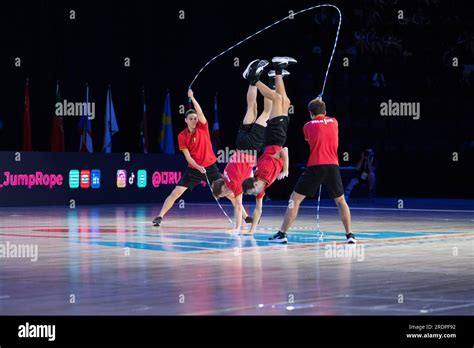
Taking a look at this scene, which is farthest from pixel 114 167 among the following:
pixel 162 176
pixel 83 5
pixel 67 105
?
pixel 83 5

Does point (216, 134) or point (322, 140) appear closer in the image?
point (322, 140)

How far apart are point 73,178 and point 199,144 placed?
1090 centimetres

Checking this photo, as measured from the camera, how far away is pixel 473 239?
1647 cm

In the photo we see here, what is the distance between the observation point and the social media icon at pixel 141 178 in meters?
31.0

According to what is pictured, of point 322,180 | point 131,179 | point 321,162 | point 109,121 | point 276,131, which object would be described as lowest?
point 322,180

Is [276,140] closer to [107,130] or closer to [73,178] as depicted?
[73,178]

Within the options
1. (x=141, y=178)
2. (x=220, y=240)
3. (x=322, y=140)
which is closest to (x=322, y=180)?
(x=322, y=140)

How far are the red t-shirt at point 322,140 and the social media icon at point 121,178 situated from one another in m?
16.4

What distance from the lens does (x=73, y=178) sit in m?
29.4

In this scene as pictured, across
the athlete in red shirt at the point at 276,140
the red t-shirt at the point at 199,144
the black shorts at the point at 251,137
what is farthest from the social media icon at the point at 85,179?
the athlete in red shirt at the point at 276,140

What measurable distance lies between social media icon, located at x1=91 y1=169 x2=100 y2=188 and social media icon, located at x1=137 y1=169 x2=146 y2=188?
4.80 feet

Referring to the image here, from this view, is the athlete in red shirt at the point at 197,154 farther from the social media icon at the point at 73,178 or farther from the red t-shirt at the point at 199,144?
the social media icon at the point at 73,178

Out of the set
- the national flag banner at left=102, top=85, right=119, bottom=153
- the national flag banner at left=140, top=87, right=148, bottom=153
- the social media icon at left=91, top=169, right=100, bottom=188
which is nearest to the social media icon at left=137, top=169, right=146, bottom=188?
the social media icon at left=91, top=169, right=100, bottom=188

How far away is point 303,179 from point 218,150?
20065mm
